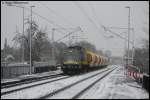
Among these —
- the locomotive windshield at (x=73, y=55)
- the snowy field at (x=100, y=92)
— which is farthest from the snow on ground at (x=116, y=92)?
the locomotive windshield at (x=73, y=55)

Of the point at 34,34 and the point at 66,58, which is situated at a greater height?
the point at 34,34

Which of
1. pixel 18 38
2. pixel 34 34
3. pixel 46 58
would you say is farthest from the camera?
pixel 46 58

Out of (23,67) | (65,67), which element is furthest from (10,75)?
(65,67)

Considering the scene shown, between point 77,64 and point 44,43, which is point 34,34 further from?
point 77,64

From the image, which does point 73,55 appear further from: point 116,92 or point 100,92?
point 116,92

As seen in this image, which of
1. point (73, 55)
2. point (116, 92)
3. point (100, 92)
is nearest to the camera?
point (116, 92)

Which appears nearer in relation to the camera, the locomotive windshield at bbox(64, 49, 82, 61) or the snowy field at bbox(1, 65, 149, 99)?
the snowy field at bbox(1, 65, 149, 99)

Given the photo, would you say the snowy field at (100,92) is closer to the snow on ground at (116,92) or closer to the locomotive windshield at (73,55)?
the snow on ground at (116,92)

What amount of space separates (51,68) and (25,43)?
8183 millimetres

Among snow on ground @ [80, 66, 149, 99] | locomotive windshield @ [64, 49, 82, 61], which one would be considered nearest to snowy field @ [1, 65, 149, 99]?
snow on ground @ [80, 66, 149, 99]

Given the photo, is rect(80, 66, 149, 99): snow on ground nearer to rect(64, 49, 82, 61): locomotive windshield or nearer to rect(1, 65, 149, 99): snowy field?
Result: rect(1, 65, 149, 99): snowy field

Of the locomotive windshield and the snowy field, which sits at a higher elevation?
the locomotive windshield

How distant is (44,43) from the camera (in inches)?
2093

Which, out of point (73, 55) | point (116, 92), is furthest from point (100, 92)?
point (73, 55)
